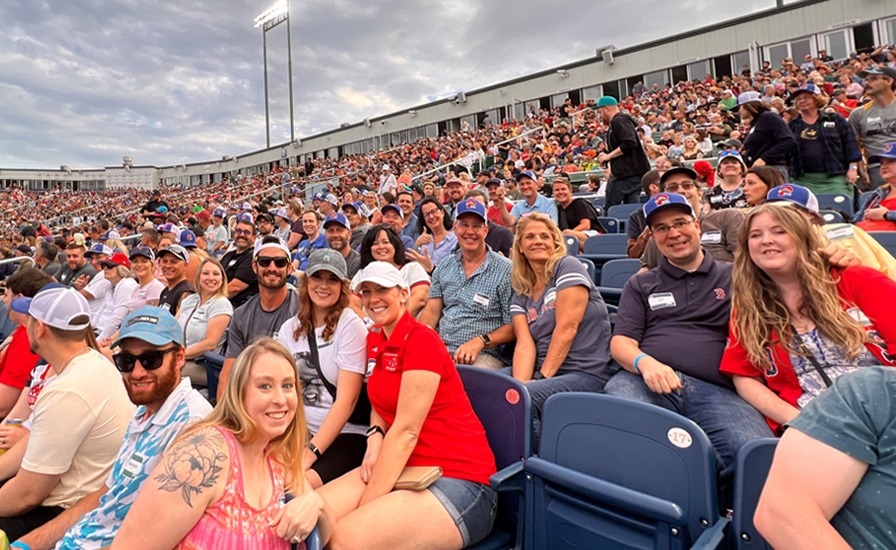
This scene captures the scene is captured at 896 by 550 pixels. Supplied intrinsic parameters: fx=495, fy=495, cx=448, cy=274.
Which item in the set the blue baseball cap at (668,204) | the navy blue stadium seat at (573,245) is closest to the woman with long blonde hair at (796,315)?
the blue baseball cap at (668,204)

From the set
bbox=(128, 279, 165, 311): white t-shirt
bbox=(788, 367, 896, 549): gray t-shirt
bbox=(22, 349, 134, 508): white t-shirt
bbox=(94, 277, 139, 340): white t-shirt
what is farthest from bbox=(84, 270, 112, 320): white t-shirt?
bbox=(788, 367, 896, 549): gray t-shirt

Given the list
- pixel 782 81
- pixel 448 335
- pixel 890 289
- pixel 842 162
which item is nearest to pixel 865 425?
pixel 890 289

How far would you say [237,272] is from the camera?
5.25m

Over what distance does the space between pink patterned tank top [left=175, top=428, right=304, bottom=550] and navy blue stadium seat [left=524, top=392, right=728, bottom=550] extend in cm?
93

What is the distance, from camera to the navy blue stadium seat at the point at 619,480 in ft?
5.32

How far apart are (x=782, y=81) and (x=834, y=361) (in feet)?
47.6

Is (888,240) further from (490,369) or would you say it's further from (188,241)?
(188,241)

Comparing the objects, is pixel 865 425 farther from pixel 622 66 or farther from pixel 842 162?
pixel 622 66

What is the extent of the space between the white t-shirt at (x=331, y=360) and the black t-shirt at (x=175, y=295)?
250 cm

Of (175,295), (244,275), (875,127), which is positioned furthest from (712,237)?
(175,295)

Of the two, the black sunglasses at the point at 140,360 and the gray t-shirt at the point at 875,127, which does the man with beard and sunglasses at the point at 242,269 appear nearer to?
the black sunglasses at the point at 140,360

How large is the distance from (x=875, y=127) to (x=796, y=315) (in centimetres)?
482

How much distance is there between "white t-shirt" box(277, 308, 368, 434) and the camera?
2664 millimetres

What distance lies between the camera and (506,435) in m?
2.22
